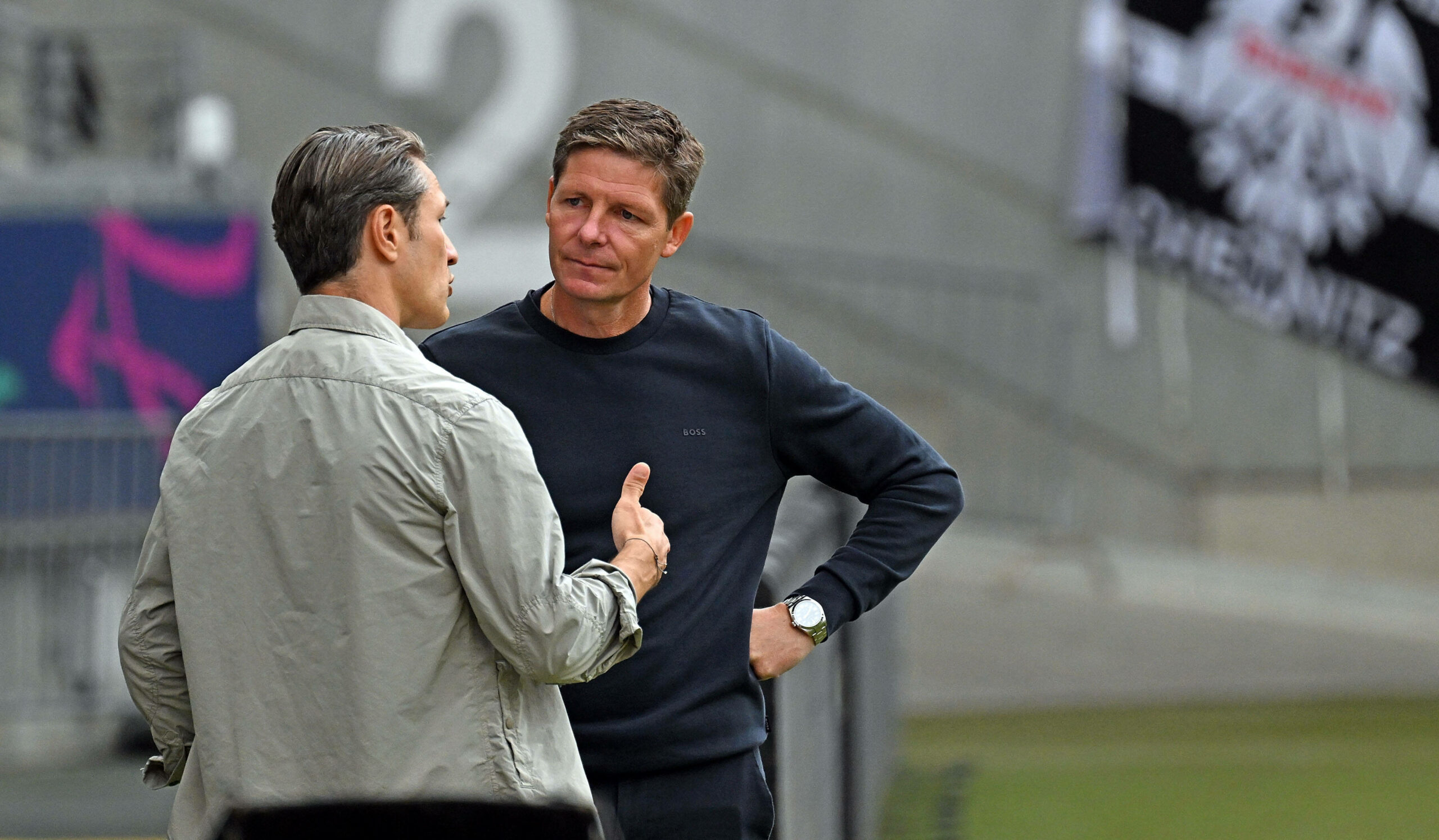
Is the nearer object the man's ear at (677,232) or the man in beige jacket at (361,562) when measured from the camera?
the man in beige jacket at (361,562)

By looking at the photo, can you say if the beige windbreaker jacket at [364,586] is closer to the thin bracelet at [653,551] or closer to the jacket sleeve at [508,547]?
the jacket sleeve at [508,547]

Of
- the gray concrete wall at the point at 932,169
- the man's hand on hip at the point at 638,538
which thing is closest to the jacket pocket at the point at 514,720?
the man's hand on hip at the point at 638,538

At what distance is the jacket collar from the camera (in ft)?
7.33

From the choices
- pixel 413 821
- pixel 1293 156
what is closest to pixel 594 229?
pixel 413 821

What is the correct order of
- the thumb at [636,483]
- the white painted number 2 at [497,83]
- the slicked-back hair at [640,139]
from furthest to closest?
the white painted number 2 at [497,83], the slicked-back hair at [640,139], the thumb at [636,483]

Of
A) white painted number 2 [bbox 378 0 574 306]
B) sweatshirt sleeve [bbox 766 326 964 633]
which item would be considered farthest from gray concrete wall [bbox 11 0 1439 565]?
sweatshirt sleeve [bbox 766 326 964 633]

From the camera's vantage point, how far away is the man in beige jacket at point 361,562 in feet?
6.95

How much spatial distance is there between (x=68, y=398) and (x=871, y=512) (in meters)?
8.41

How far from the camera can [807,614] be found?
2.79 meters

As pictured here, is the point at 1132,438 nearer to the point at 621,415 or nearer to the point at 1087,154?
the point at 1087,154

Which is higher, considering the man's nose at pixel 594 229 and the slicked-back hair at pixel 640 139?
the slicked-back hair at pixel 640 139

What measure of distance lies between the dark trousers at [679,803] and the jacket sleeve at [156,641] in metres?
0.62

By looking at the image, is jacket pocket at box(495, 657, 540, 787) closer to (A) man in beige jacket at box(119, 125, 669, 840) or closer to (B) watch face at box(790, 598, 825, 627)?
(A) man in beige jacket at box(119, 125, 669, 840)

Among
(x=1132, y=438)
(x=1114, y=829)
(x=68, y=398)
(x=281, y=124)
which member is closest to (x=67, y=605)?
(x=68, y=398)
